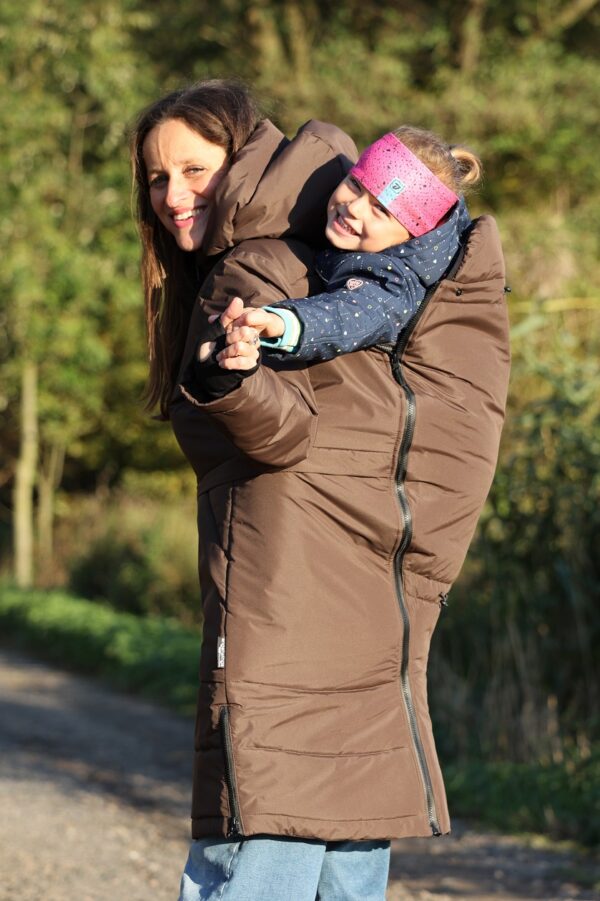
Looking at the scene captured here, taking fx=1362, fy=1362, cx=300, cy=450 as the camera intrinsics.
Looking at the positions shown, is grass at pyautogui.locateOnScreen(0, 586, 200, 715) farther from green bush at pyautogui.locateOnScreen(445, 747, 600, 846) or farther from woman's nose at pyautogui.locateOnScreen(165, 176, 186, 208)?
woman's nose at pyautogui.locateOnScreen(165, 176, 186, 208)

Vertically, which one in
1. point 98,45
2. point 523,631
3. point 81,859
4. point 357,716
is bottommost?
point 81,859

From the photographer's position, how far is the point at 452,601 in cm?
693

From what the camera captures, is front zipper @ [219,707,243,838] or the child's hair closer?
front zipper @ [219,707,243,838]

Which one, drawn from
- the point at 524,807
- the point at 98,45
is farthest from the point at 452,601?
the point at 98,45

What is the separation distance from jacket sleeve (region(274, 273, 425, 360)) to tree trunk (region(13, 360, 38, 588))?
596 inches

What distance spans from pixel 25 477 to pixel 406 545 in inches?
623

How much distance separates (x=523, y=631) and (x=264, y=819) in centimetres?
443

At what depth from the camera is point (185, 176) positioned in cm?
249

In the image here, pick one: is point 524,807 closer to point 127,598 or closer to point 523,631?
point 523,631

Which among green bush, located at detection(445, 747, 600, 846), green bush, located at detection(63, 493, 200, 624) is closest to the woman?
green bush, located at detection(445, 747, 600, 846)

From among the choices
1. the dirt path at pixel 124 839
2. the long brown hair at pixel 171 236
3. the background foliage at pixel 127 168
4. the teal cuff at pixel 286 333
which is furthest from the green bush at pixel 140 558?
the teal cuff at pixel 286 333

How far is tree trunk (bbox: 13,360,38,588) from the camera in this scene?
17266mm

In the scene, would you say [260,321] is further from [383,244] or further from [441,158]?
[441,158]

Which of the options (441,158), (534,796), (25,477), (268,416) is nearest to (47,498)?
(25,477)
